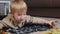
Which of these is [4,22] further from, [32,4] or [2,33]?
[32,4]

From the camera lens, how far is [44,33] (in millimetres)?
801

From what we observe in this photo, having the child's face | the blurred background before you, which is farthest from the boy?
the blurred background

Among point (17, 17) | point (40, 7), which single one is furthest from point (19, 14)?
point (40, 7)

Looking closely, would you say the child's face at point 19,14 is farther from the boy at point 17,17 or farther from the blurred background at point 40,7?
the blurred background at point 40,7

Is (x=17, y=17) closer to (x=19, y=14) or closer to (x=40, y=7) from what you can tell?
(x=19, y=14)

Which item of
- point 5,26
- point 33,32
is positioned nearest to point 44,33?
point 33,32

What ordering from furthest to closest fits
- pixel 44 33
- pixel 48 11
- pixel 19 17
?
pixel 48 11 → pixel 19 17 → pixel 44 33

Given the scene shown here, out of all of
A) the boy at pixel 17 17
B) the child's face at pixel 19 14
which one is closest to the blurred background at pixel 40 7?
the boy at pixel 17 17

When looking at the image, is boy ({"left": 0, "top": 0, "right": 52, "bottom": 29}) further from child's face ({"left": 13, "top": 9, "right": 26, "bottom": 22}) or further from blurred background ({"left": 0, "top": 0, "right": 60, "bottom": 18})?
blurred background ({"left": 0, "top": 0, "right": 60, "bottom": 18})

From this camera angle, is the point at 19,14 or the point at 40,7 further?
the point at 40,7

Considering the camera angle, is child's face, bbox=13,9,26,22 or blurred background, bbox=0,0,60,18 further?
blurred background, bbox=0,0,60,18

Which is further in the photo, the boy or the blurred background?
the blurred background

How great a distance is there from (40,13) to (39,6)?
9 centimetres

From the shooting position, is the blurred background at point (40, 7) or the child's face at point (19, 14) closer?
the child's face at point (19, 14)
